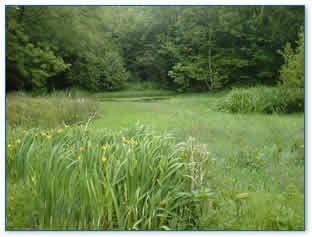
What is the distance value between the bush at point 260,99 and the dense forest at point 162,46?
14 centimetres

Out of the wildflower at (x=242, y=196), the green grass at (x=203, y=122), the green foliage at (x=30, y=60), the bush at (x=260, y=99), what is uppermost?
the green foliage at (x=30, y=60)

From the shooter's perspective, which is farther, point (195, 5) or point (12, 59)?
point (195, 5)

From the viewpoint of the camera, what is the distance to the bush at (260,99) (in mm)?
3770

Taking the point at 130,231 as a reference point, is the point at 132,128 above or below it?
above

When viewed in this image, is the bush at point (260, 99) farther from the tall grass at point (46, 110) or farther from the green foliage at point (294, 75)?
the tall grass at point (46, 110)

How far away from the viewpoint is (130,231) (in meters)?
2.06

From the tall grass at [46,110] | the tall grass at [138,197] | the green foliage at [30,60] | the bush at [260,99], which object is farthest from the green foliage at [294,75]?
the green foliage at [30,60]

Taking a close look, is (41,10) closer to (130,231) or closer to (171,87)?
(171,87)

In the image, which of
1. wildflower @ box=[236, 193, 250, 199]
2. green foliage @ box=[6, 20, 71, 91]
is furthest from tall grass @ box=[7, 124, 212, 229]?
green foliage @ box=[6, 20, 71, 91]

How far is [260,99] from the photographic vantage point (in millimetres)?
4152

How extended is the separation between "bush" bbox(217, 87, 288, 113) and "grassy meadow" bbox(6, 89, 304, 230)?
9.9 inches

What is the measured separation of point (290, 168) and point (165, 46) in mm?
2344

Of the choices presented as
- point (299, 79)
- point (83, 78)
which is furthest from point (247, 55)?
point (83, 78)

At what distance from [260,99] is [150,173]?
271cm
